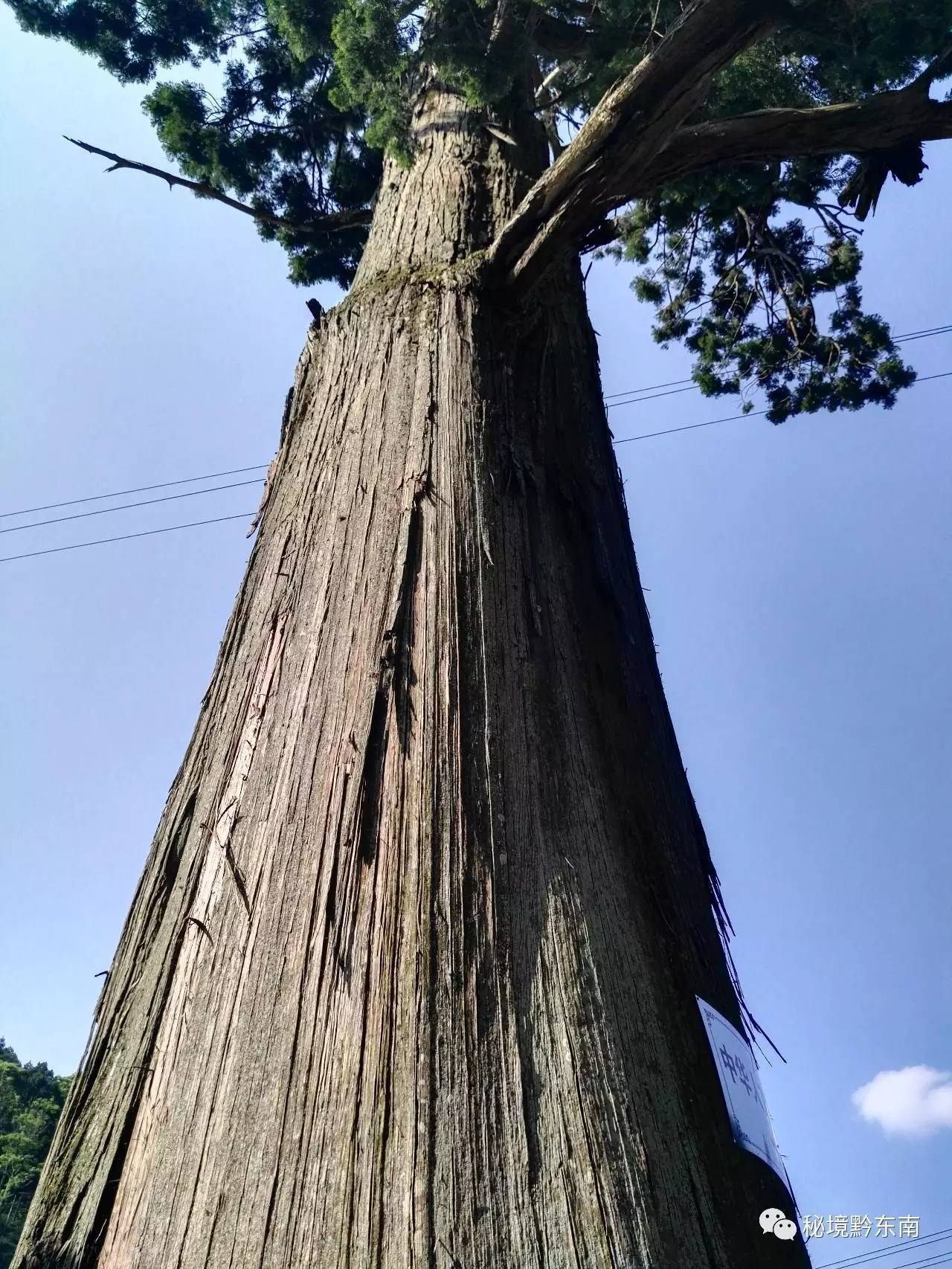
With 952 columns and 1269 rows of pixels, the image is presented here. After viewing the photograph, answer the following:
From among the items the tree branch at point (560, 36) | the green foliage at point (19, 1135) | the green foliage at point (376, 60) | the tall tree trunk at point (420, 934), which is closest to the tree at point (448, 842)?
the tall tree trunk at point (420, 934)

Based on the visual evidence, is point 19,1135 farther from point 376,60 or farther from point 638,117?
point 638,117

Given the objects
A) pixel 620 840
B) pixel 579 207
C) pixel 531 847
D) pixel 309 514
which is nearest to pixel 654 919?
pixel 620 840

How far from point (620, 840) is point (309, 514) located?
969mm

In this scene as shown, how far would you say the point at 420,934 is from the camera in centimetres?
114

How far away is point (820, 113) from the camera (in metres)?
2.75

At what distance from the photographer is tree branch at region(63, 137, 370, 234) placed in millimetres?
3588

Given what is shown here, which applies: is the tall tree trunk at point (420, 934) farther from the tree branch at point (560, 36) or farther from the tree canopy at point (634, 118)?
the tree branch at point (560, 36)

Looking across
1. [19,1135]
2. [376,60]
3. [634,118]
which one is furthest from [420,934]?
[19,1135]

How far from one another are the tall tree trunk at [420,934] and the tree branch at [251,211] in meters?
2.53

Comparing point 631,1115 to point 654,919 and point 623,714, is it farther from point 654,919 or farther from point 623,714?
point 623,714

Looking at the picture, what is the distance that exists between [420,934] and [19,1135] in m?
25.6

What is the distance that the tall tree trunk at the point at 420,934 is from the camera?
3.23 ft

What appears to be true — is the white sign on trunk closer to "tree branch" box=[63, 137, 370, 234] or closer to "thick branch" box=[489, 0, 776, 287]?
"thick branch" box=[489, 0, 776, 287]

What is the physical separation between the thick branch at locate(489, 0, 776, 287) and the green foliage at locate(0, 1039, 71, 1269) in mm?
20300
